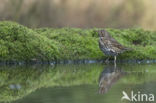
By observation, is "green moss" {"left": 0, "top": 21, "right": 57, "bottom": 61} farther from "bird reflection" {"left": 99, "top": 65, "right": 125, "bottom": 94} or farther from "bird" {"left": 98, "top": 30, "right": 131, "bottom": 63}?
"bird reflection" {"left": 99, "top": 65, "right": 125, "bottom": 94}

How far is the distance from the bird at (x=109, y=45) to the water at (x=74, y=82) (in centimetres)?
63

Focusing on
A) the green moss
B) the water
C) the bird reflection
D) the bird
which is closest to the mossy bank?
the green moss

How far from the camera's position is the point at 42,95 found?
7.70 m

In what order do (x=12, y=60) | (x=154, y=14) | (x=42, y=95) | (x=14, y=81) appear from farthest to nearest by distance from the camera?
(x=154, y=14) < (x=12, y=60) < (x=14, y=81) < (x=42, y=95)

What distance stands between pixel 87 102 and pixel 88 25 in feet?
39.9

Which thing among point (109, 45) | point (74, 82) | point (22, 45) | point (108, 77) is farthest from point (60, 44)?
point (74, 82)

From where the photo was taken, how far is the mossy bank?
42.1 ft

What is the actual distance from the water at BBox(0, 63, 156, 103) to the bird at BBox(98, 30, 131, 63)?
24.7 inches

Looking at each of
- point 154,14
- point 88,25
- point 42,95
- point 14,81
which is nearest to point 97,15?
point 88,25

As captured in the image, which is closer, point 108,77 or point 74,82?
point 74,82

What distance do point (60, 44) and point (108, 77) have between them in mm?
3947

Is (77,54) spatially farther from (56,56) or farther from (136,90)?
(136,90)

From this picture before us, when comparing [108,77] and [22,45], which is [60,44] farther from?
[108,77]

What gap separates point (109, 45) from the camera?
13.4 metres
